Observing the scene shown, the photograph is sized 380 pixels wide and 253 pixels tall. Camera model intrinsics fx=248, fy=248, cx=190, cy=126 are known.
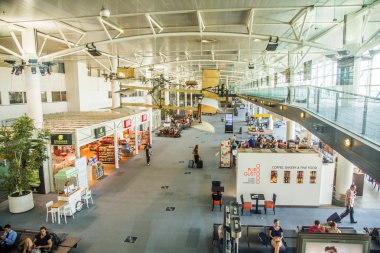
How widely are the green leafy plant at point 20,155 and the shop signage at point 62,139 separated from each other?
1445 mm

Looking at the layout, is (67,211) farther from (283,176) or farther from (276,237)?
(283,176)

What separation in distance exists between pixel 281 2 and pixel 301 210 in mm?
7998

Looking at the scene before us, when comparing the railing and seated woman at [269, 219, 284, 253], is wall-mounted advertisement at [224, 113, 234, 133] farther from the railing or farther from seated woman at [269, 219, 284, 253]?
seated woman at [269, 219, 284, 253]

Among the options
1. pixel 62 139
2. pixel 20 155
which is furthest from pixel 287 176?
pixel 20 155

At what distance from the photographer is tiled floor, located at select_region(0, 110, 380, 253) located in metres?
7.86

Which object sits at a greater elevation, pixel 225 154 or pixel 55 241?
pixel 225 154

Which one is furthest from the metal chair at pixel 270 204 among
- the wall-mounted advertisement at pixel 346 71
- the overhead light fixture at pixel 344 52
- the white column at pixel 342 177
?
the overhead light fixture at pixel 344 52

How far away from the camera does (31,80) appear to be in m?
11.1

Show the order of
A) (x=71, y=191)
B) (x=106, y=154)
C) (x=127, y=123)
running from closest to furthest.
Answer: (x=71, y=191), (x=106, y=154), (x=127, y=123)

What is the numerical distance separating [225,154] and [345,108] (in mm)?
9740

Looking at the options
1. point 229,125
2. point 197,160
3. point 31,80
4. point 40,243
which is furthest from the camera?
point 229,125

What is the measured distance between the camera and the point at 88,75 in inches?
939

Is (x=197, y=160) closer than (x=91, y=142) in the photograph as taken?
Yes

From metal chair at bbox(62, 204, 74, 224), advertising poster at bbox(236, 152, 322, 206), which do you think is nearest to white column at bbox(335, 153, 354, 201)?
advertising poster at bbox(236, 152, 322, 206)
